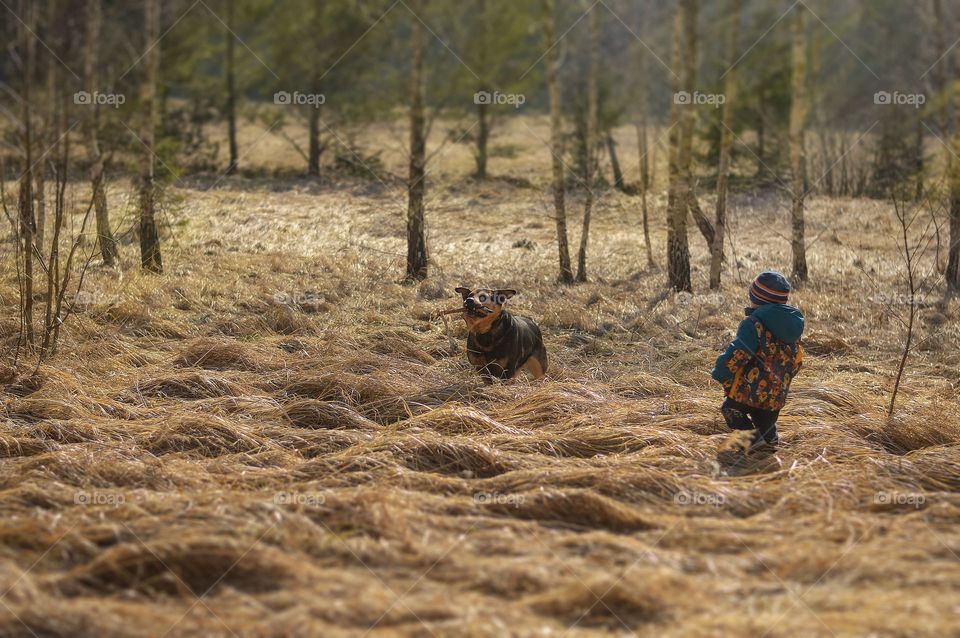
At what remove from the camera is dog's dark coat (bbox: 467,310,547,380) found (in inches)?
282

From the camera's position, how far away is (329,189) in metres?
21.2

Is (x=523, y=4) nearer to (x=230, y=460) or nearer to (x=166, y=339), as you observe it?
(x=166, y=339)

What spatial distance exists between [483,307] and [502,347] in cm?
43

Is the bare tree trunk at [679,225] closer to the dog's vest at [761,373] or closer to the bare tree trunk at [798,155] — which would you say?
the bare tree trunk at [798,155]

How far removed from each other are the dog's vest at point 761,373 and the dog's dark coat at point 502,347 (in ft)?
6.52

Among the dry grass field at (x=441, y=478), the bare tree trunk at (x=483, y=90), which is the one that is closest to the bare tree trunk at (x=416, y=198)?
the dry grass field at (x=441, y=478)

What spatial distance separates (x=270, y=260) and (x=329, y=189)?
8989mm

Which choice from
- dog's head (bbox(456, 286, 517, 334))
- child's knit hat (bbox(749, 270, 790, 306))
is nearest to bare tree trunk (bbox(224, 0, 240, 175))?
dog's head (bbox(456, 286, 517, 334))

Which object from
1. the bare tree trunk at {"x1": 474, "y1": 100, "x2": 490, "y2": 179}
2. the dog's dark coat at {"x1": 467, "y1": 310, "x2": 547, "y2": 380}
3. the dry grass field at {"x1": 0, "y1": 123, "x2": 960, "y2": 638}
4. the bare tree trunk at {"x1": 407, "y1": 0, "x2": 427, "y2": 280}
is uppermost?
the bare tree trunk at {"x1": 474, "y1": 100, "x2": 490, "y2": 179}

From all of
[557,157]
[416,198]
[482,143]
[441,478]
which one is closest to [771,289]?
[441,478]

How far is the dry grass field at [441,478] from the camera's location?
142 inches

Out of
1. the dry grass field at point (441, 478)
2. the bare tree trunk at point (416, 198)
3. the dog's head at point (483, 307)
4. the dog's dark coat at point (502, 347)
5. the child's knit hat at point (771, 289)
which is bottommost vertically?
the dry grass field at point (441, 478)

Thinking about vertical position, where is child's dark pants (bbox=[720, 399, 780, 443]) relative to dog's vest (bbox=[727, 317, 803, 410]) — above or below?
below

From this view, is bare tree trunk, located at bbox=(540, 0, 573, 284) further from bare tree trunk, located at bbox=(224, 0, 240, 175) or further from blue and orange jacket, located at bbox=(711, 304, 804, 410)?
bare tree trunk, located at bbox=(224, 0, 240, 175)
